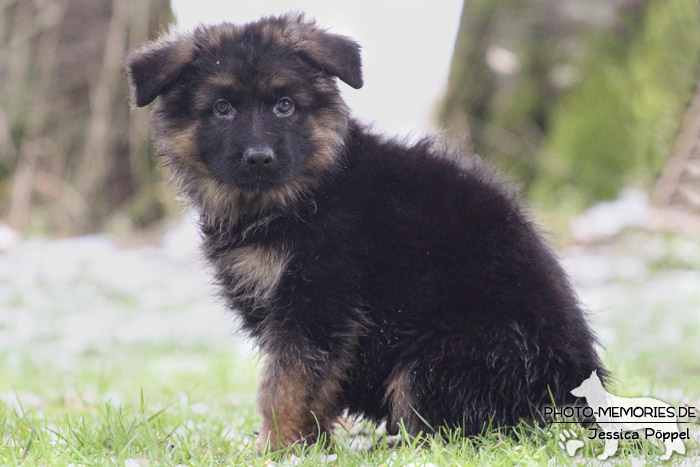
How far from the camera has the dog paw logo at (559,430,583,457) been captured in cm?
358

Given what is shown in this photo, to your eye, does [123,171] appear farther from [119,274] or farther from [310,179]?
[310,179]

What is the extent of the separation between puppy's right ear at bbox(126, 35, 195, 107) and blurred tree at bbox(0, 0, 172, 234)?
8.76m

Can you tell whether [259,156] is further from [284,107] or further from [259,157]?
[284,107]

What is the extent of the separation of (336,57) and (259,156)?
26.4 inches

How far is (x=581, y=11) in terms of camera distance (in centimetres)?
1211

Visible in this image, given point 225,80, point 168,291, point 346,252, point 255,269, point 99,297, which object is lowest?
point 99,297

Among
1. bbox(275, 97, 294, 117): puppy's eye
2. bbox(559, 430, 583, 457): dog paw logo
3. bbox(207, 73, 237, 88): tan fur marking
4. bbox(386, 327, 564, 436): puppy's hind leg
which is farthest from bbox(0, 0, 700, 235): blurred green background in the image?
bbox(559, 430, 583, 457): dog paw logo

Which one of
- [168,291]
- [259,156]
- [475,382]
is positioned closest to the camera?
[475,382]

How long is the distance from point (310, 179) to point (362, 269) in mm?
594

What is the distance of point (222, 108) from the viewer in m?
4.17

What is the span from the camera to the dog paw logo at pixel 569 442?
3.58 m

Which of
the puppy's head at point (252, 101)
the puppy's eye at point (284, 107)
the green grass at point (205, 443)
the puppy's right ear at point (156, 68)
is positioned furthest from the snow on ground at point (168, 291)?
the puppy's eye at point (284, 107)

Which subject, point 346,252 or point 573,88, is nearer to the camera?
point 346,252

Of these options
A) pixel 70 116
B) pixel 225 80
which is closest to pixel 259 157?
pixel 225 80
